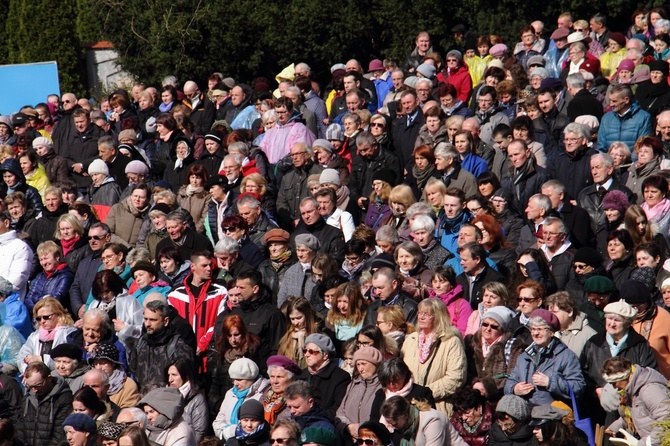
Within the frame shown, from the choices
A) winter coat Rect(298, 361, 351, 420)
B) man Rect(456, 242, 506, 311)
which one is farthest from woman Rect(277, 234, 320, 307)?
winter coat Rect(298, 361, 351, 420)

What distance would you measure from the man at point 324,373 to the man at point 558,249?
7.57ft

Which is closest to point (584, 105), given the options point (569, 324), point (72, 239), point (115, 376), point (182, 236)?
point (182, 236)

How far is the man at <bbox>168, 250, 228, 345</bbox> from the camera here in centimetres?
1217

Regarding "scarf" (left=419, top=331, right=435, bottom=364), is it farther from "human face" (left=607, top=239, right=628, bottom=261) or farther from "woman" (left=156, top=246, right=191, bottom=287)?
"woman" (left=156, top=246, right=191, bottom=287)

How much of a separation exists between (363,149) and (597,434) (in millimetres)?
5834

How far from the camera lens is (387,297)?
11.4 meters

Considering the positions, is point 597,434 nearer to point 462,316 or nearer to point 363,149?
point 462,316

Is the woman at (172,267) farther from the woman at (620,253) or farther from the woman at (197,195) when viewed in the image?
the woman at (620,253)

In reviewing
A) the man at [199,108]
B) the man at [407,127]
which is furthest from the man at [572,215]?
the man at [199,108]

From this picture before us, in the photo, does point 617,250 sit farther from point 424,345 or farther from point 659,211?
point 424,345

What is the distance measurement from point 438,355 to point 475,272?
137cm

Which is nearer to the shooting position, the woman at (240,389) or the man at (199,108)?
the woman at (240,389)

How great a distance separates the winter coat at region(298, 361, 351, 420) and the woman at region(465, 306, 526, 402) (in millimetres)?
1009

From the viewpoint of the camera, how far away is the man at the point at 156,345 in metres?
11.4
